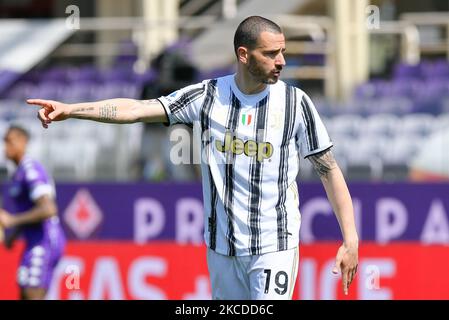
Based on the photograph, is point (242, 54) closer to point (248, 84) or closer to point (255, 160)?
point (248, 84)

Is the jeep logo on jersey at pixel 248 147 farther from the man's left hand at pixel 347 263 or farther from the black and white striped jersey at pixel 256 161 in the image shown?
the man's left hand at pixel 347 263

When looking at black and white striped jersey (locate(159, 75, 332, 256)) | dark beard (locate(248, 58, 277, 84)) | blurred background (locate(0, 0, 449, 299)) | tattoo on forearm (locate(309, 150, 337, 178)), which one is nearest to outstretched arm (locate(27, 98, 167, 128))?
black and white striped jersey (locate(159, 75, 332, 256))

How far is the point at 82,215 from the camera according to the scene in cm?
1417

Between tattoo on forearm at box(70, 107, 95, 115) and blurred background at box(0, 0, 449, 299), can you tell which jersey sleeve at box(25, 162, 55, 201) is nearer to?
blurred background at box(0, 0, 449, 299)

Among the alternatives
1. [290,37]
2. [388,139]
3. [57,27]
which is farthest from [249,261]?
[57,27]

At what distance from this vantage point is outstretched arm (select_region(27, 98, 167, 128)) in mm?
6618

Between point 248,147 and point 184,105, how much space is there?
0.42 metres

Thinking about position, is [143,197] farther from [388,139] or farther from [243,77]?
[243,77]

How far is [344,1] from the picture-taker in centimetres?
2033

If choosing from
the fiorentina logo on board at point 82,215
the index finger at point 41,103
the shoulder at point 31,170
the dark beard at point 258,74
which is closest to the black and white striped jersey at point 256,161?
the dark beard at point 258,74

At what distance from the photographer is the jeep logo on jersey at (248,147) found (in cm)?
678

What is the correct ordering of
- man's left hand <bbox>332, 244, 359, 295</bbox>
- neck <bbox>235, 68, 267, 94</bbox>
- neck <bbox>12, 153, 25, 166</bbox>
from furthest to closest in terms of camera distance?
neck <bbox>12, 153, 25, 166</bbox> < neck <bbox>235, 68, 267, 94</bbox> < man's left hand <bbox>332, 244, 359, 295</bbox>
